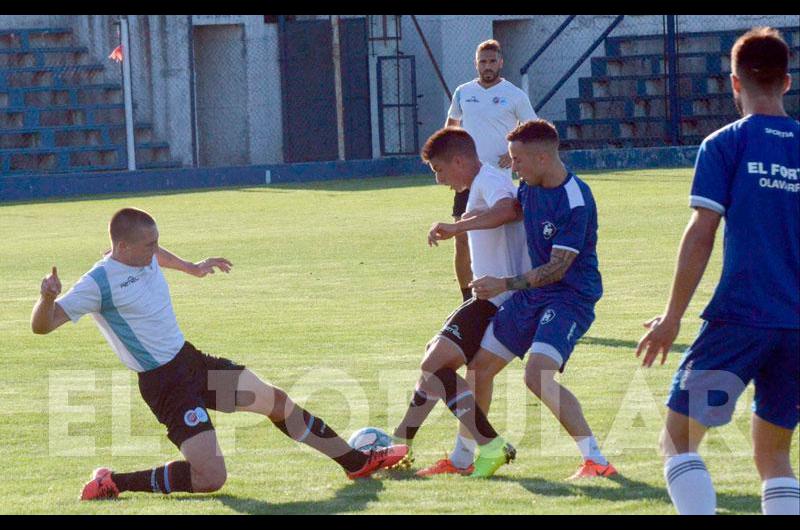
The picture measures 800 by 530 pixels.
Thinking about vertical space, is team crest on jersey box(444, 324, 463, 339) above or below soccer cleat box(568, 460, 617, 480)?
above

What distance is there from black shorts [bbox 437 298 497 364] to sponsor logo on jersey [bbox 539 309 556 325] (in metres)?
0.42

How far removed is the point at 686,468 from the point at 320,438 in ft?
7.50

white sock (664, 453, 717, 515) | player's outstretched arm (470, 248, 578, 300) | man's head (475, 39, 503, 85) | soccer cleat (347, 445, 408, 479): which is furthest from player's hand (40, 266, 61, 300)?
man's head (475, 39, 503, 85)

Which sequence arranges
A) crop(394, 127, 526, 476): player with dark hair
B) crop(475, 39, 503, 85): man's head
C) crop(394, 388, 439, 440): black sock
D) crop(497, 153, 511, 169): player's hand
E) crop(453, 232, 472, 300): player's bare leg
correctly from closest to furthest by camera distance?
crop(394, 127, 526, 476): player with dark hair
crop(394, 388, 439, 440): black sock
crop(453, 232, 472, 300): player's bare leg
crop(497, 153, 511, 169): player's hand
crop(475, 39, 503, 85): man's head

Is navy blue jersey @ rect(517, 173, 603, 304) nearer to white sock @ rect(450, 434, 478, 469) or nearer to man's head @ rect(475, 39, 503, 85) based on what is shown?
white sock @ rect(450, 434, 478, 469)

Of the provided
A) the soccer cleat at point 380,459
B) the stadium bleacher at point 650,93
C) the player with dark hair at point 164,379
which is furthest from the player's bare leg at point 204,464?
the stadium bleacher at point 650,93

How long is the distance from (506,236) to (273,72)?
25.4m

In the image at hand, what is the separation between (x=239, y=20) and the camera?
31500 millimetres

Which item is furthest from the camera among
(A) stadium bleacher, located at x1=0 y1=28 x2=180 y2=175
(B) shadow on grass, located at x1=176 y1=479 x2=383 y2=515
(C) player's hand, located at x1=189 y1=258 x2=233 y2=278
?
(A) stadium bleacher, located at x1=0 y1=28 x2=180 y2=175

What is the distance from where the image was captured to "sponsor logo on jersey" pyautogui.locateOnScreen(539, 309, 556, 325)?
6.31 meters

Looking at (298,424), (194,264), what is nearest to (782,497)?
(298,424)

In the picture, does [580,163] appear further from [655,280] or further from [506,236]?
[506,236]

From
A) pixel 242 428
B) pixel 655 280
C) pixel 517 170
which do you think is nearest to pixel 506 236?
pixel 517 170
